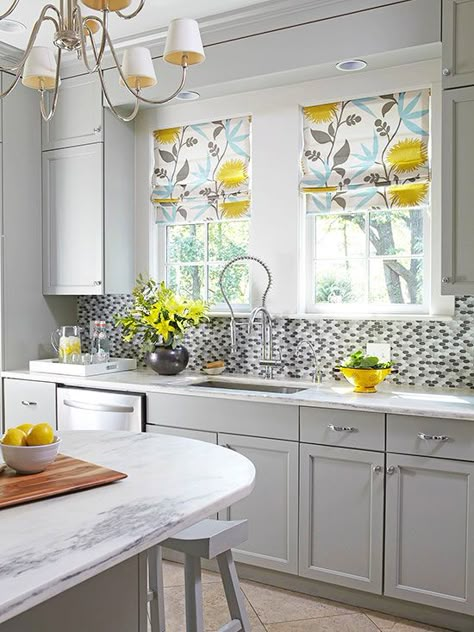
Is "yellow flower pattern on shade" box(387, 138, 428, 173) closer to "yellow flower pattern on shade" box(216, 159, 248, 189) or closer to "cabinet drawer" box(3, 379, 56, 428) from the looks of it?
"yellow flower pattern on shade" box(216, 159, 248, 189)

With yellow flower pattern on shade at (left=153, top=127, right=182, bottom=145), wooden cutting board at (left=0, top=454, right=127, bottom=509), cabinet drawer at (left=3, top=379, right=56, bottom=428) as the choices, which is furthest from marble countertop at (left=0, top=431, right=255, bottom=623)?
yellow flower pattern on shade at (left=153, top=127, right=182, bottom=145)

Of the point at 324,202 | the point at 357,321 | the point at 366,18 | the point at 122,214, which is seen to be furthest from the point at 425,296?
the point at 122,214

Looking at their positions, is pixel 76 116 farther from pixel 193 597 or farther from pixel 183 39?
pixel 193 597

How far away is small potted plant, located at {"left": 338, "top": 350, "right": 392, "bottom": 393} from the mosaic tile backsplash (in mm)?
237

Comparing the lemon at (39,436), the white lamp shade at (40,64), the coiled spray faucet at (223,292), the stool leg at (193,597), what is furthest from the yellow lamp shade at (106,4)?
the coiled spray faucet at (223,292)

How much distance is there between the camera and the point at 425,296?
3.52 m

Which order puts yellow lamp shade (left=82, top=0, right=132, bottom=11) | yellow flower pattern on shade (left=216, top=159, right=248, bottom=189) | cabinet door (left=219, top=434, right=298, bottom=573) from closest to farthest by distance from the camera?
yellow lamp shade (left=82, top=0, right=132, bottom=11) → cabinet door (left=219, top=434, right=298, bottom=573) → yellow flower pattern on shade (left=216, top=159, right=248, bottom=189)

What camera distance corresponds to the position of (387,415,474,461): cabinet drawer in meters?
2.72

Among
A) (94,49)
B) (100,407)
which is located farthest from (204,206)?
(94,49)

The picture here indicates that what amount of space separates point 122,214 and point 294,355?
1457 mm

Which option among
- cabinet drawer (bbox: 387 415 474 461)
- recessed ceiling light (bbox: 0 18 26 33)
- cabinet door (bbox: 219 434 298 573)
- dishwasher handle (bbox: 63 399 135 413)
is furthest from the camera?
recessed ceiling light (bbox: 0 18 26 33)

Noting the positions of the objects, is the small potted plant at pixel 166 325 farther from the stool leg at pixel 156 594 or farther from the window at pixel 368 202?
the stool leg at pixel 156 594

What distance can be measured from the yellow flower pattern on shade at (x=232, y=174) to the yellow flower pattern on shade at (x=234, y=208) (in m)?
0.10

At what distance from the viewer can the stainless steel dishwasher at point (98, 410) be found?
3.56 meters
